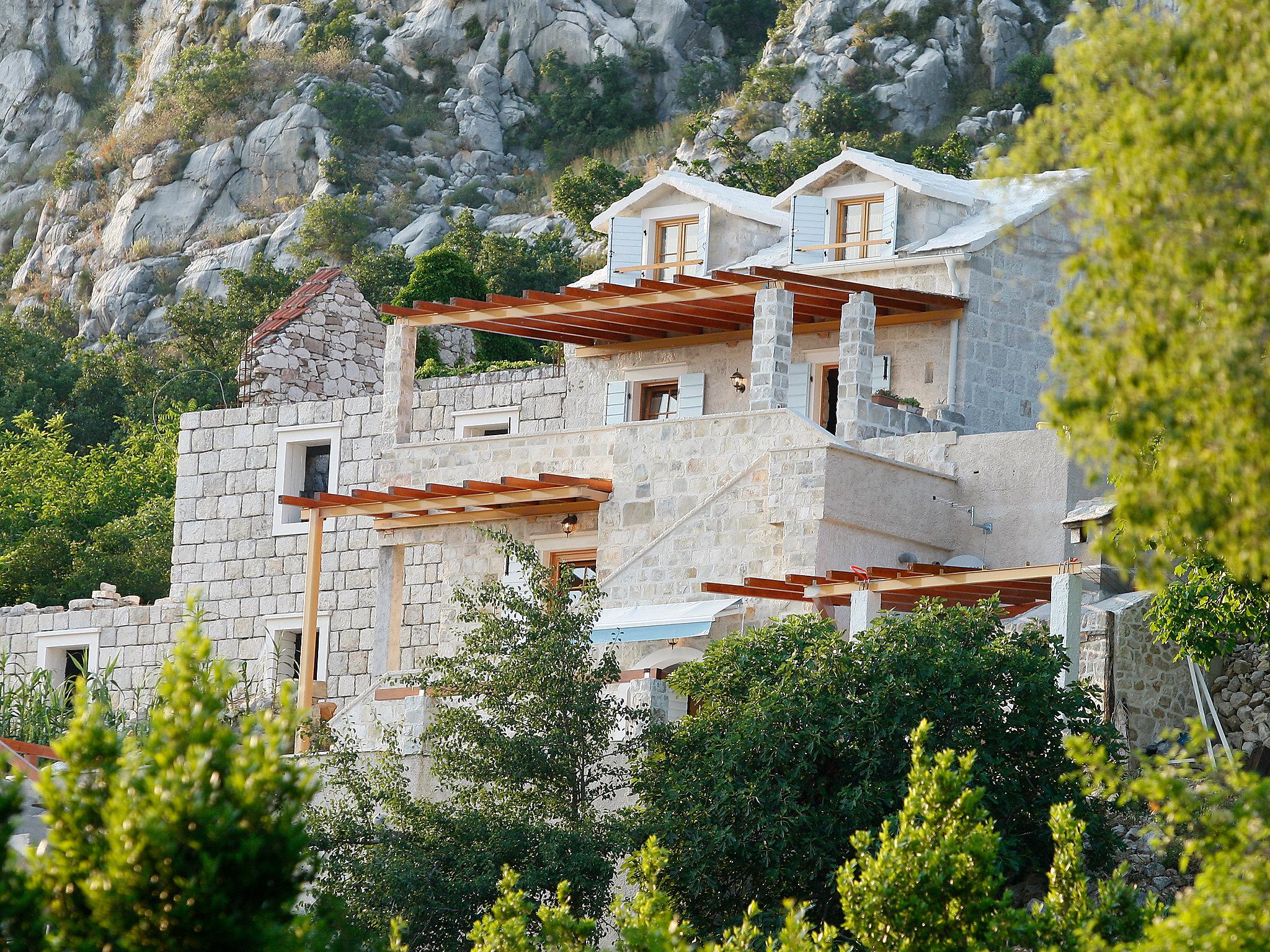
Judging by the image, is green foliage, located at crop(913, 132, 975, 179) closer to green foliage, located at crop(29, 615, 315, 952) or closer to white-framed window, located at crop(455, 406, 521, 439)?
white-framed window, located at crop(455, 406, 521, 439)

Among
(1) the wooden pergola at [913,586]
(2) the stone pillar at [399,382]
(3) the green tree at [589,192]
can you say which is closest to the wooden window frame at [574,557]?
(2) the stone pillar at [399,382]

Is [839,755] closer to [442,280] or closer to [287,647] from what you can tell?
[287,647]

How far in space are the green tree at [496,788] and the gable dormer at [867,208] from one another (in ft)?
38.3

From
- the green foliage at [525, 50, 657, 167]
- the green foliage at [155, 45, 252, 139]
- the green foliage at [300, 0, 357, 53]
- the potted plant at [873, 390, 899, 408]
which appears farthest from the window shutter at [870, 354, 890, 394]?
the green foliage at [300, 0, 357, 53]

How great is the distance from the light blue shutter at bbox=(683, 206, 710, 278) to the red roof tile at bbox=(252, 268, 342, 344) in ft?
26.2

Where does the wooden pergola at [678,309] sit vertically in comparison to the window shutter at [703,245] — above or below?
below

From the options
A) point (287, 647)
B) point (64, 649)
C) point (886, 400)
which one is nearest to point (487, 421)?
point (287, 647)

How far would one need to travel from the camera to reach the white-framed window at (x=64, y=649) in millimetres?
36281

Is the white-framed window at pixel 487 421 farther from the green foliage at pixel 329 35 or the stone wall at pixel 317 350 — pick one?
the green foliage at pixel 329 35

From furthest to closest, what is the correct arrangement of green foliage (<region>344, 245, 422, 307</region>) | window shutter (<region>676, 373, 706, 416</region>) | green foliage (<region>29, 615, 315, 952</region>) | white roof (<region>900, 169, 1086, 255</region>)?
1. green foliage (<region>344, 245, 422, 307</region>)
2. window shutter (<region>676, 373, 706, 416</region>)
3. white roof (<region>900, 169, 1086, 255</region>)
4. green foliage (<region>29, 615, 315, 952</region>)

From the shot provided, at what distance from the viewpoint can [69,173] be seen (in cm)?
7588

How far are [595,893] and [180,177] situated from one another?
5469 cm

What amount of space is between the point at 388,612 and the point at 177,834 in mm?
19236

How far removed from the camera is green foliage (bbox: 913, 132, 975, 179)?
4691cm
